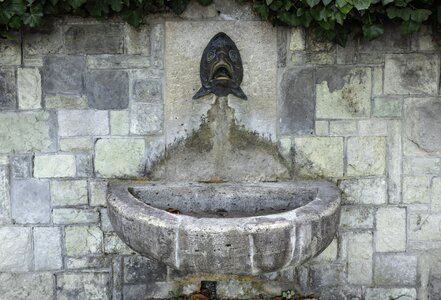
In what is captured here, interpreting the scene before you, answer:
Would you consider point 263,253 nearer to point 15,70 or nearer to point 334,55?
point 334,55

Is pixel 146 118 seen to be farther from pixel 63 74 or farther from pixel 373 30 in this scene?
pixel 373 30

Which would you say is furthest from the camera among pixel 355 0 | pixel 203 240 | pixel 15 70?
pixel 15 70

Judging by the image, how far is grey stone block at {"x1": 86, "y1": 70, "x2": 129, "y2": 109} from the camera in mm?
3846

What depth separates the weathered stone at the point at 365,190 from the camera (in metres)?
4.02

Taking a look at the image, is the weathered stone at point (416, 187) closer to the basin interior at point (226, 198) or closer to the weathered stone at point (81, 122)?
the basin interior at point (226, 198)

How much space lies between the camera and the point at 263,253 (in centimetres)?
320

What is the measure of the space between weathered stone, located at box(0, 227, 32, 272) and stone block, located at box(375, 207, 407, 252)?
216cm

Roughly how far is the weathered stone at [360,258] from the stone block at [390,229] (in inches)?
2.5

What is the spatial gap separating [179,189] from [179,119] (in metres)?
0.43

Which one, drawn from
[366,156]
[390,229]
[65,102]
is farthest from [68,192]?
[390,229]

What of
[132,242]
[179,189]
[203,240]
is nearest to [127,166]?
[179,189]

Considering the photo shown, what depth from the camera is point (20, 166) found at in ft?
12.8

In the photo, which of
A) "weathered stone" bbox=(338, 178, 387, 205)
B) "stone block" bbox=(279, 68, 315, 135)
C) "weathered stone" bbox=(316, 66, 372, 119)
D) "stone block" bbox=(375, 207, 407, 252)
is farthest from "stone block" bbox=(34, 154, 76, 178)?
"stone block" bbox=(375, 207, 407, 252)

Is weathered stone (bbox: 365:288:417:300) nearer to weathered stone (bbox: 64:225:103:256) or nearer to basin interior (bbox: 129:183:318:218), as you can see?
basin interior (bbox: 129:183:318:218)
